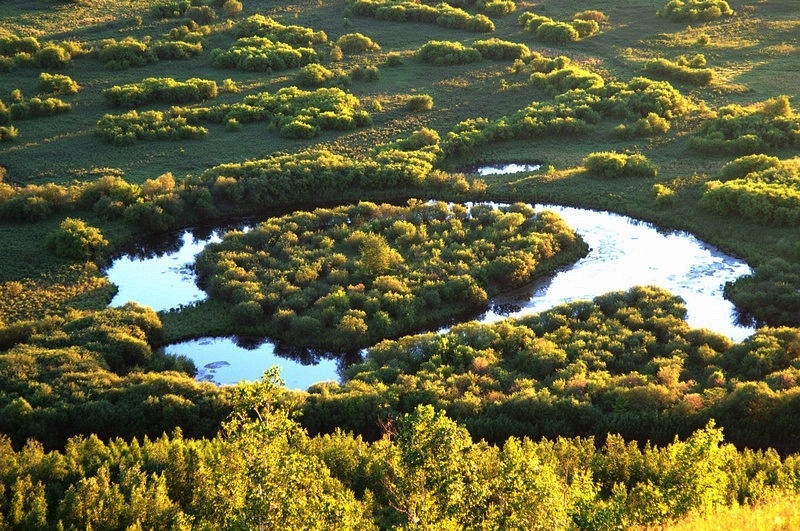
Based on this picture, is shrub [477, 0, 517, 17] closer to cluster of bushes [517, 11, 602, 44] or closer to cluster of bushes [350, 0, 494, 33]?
cluster of bushes [350, 0, 494, 33]

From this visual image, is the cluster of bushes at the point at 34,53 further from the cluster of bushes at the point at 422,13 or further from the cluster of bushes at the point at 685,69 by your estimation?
the cluster of bushes at the point at 685,69

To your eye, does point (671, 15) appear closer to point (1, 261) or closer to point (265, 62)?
point (265, 62)

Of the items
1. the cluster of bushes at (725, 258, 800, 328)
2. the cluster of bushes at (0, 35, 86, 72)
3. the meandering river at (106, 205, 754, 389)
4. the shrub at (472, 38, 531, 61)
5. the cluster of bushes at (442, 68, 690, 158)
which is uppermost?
the cluster of bushes at (0, 35, 86, 72)

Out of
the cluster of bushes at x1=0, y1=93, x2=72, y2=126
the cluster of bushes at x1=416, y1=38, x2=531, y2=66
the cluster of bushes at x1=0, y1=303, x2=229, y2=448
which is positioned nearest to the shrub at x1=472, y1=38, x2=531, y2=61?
the cluster of bushes at x1=416, y1=38, x2=531, y2=66

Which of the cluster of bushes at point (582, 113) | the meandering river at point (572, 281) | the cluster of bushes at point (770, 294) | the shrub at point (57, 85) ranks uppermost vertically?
the shrub at point (57, 85)

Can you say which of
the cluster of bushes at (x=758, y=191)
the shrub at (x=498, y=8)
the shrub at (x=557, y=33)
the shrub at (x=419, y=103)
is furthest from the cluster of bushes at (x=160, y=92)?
the cluster of bushes at (x=758, y=191)
